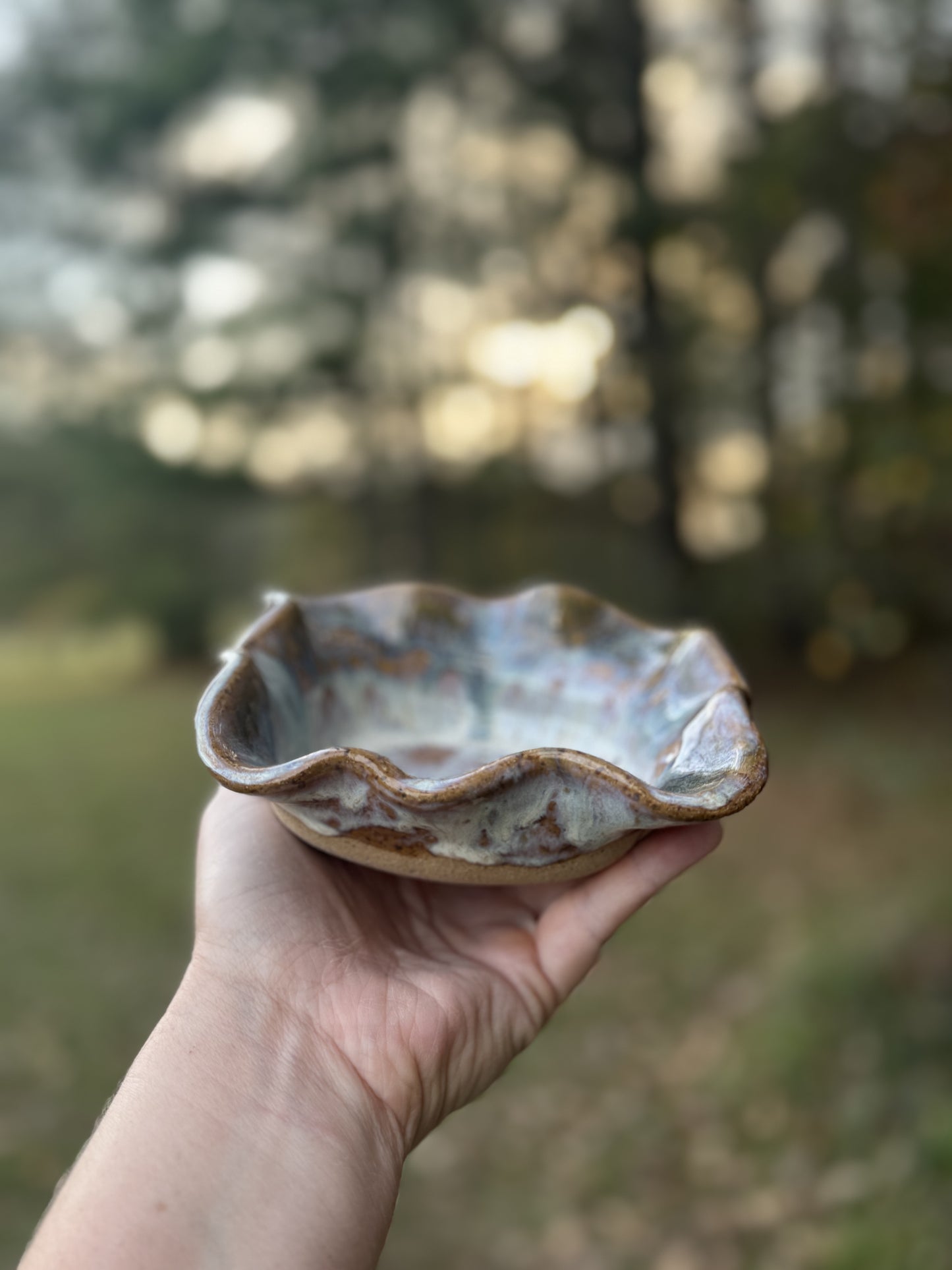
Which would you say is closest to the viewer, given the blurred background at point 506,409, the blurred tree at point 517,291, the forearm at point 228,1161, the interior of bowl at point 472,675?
the forearm at point 228,1161

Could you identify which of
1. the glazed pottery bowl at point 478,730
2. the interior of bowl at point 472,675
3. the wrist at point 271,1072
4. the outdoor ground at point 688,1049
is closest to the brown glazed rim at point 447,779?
the glazed pottery bowl at point 478,730

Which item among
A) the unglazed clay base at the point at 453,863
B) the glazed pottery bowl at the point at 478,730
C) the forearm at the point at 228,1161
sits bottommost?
the forearm at the point at 228,1161

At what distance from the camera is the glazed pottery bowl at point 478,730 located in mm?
992

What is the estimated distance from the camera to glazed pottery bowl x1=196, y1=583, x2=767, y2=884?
0.99 meters

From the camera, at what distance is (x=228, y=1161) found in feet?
3.19

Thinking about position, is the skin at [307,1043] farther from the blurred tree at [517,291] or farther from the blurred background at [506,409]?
Answer: the blurred tree at [517,291]

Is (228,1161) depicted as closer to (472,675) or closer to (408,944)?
(408,944)

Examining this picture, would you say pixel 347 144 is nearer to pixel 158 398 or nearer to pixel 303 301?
pixel 303 301

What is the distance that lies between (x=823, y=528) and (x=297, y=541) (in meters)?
2.57

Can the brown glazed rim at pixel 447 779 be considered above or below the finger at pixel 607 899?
above

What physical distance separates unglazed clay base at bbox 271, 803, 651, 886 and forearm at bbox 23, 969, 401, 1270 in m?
0.19

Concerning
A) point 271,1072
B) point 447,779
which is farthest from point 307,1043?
point 447,779

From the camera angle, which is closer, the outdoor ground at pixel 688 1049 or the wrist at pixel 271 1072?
the wrist at pixel 271 1072

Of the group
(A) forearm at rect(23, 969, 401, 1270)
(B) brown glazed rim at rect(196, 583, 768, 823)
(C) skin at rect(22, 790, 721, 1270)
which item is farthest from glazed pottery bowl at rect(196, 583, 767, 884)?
(A) forearm at rect(23, 969, 401, 1270)
